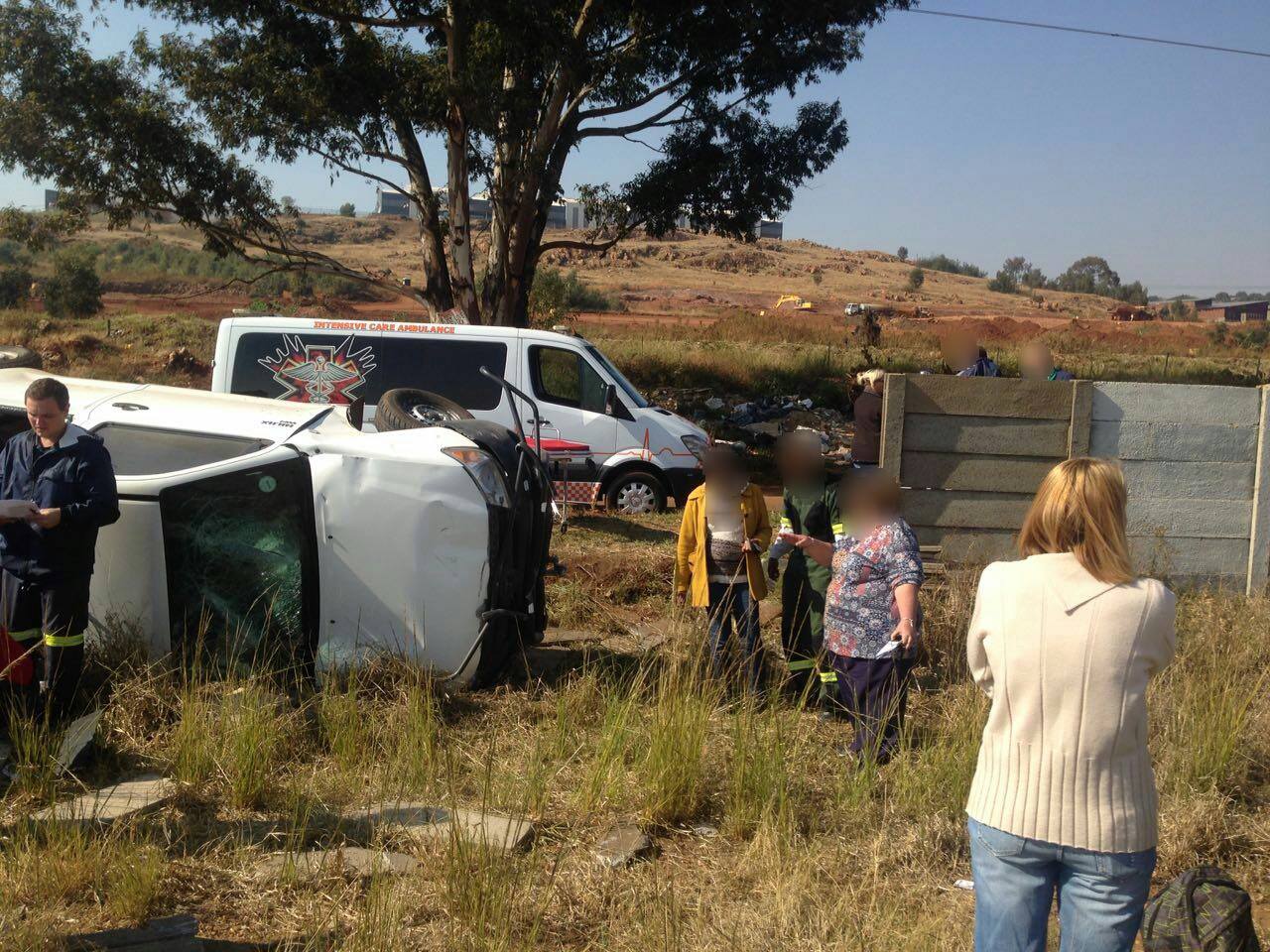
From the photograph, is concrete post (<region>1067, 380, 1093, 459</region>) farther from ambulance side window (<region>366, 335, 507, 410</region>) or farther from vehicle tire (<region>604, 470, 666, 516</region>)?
ambulance side window (<region>366, 335, 507, 410</region>)

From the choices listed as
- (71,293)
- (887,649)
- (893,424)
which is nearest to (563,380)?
(893,424)

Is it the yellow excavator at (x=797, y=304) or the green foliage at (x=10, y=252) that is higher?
the green foliage at (x=10, y=252)

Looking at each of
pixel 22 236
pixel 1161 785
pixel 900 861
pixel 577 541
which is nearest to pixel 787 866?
pixel 900 861

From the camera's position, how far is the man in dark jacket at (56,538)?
5.01m

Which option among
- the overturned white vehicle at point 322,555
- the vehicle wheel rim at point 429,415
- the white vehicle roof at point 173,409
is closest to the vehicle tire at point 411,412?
the vehicle wheel rim at point 429,415

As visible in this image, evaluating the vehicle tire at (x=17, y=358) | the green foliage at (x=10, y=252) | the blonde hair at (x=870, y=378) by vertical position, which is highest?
the green foliage at (x=10, y=252)

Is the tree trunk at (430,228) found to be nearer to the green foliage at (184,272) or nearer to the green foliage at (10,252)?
the green foliage at (184,272)

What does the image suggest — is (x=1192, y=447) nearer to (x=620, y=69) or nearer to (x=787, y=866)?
(x=787, y=866)

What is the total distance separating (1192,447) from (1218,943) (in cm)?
495

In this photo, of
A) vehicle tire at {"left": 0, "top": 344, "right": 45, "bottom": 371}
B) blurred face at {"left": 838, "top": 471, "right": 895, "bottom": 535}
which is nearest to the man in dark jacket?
vehicle tire at {"left": 0, "top": 344, "right": 45, "bottom": 371}

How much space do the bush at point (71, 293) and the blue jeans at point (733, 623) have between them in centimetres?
3682

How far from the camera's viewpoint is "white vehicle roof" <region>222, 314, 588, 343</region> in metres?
11.8

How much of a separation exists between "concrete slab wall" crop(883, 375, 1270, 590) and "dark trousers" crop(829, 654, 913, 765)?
7.50 ft

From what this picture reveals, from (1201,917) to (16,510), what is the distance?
4751 mm
